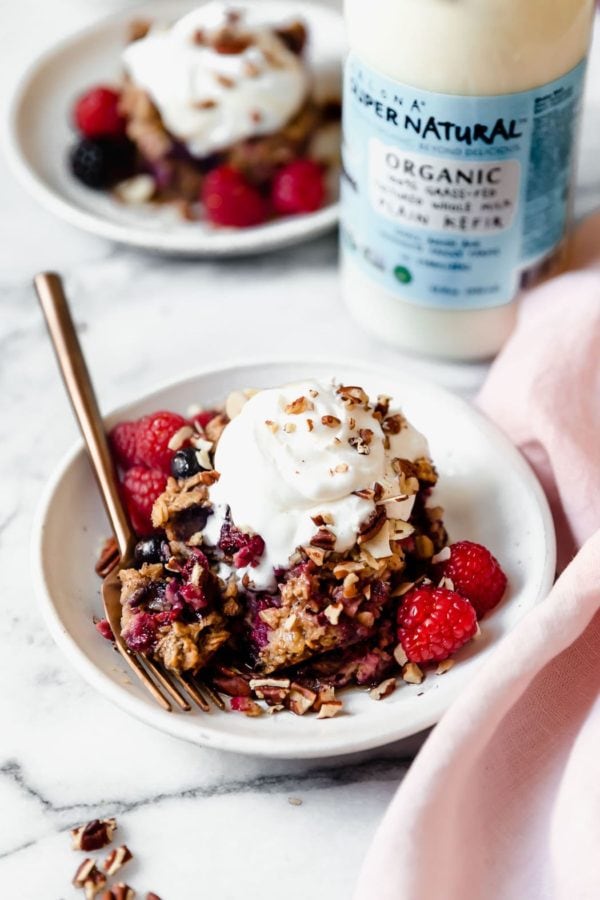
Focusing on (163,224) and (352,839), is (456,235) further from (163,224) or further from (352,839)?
(352,839)

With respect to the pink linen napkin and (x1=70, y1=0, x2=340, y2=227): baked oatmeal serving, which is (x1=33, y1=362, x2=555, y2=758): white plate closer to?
Result: the pink linen napkin

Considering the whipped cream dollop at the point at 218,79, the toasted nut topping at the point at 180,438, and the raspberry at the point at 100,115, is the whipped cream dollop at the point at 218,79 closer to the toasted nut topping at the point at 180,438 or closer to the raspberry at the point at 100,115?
the raspberry at the point at 100,115

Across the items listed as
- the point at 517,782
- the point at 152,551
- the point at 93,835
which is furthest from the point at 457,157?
the point at 93,835

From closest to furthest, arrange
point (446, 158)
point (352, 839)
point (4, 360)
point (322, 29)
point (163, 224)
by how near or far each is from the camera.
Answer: point (352, 839)
point (446, 158)
point (4, 360)
point (163, 224)
point (322, 29)

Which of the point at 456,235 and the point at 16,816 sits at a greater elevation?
the point at 456,235

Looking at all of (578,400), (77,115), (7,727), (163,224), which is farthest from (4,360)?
(578,400)

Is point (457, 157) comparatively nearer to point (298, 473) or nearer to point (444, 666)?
point (298, 473)
